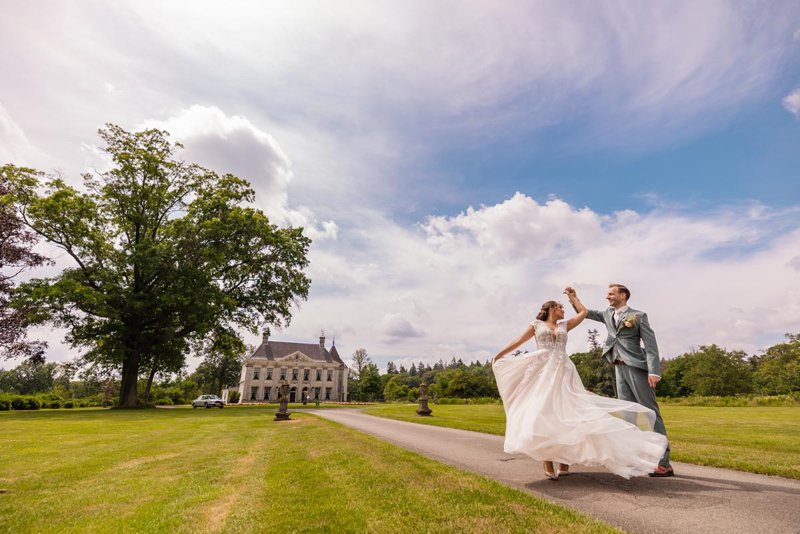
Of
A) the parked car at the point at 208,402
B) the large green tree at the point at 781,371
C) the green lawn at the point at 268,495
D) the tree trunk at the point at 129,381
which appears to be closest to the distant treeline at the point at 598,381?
the large green tree at the point at 781,371

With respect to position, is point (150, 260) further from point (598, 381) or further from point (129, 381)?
point (598, 381)

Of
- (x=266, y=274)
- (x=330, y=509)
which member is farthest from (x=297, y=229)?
(x=330, y=509)

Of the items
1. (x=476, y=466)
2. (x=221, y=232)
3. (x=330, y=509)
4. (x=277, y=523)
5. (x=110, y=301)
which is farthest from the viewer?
(x=221, y=232)

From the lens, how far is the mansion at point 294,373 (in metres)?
87.2

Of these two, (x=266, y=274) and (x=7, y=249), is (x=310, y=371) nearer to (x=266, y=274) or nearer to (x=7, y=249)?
(x=266, y=274)

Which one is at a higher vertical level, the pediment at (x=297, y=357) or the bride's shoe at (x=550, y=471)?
the pediment at (x=297, y=357)

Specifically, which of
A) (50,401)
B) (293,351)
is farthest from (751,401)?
(293,351)

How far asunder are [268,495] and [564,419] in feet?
13.1

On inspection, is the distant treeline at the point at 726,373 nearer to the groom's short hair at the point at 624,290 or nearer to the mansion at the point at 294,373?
the mansion at the point at 294,373

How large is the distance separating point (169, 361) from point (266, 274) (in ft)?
39.2

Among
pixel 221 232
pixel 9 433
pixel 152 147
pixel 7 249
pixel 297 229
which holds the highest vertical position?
pixel 152 147

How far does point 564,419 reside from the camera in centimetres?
534

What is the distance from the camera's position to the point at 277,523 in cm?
429

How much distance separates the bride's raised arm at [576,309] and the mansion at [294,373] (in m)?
86.3
